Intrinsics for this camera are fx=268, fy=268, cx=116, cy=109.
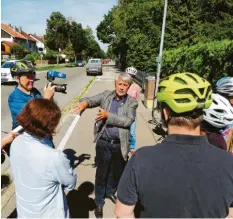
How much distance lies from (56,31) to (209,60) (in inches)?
2472

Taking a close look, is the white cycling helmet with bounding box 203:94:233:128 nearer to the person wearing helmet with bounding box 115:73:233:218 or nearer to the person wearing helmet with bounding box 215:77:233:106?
the person wearing helmet with bounding box 215:77:233:106

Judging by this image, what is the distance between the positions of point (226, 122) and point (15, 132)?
208 centimetres

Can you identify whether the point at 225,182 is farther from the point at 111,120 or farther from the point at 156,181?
the point at 111,120

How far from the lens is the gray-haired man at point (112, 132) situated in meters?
3.66

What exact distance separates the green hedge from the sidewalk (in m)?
2.47

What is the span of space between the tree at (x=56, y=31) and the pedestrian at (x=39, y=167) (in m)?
65.3

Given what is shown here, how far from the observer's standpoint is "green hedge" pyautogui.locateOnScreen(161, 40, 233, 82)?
24.3 feet

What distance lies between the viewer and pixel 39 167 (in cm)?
202

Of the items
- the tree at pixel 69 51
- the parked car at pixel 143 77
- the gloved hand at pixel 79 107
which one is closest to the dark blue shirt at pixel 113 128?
the gloved hand at pixel 79 107

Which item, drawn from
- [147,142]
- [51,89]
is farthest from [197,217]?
[147,142]

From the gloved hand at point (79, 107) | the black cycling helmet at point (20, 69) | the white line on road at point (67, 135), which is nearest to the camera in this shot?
the gloved hand at point (79, 107)

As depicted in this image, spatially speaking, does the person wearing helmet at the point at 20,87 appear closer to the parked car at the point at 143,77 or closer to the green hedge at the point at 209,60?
the green hedge at the point at 209,60

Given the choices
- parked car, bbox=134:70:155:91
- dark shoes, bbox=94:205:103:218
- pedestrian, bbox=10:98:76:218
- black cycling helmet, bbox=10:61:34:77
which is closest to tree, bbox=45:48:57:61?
parked car, bbox=134:70:155:91

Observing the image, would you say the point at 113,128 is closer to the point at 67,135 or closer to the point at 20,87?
the point at 20,87
